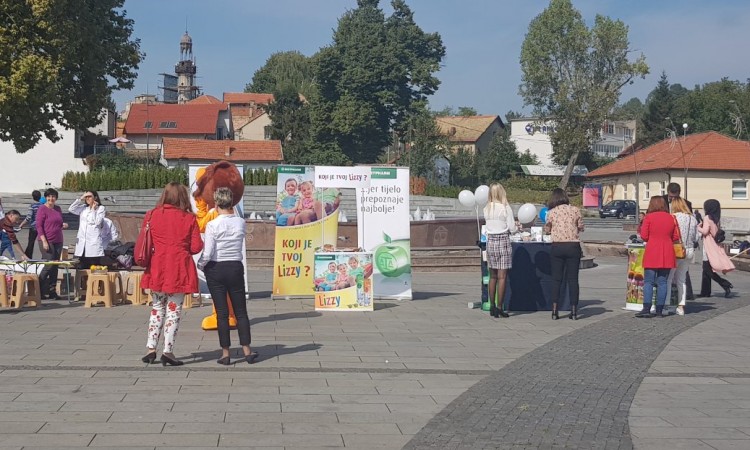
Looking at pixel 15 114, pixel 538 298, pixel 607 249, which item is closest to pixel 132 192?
pixel 15 114

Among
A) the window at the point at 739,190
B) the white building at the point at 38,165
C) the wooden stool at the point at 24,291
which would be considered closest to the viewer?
the wooden stool at the point at 24,291

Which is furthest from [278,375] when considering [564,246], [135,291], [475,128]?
[475,128]

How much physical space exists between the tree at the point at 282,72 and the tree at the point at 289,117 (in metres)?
26.7

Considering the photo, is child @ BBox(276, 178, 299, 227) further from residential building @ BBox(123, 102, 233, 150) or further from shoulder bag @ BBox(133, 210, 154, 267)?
residential building @ BBox(123, 102, 233, 150)

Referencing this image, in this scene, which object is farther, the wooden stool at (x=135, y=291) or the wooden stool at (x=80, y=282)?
the wooden stool at (x=80, y=282)

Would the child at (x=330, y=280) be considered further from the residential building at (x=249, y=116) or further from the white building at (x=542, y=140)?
the white building at (x=542, y=140)

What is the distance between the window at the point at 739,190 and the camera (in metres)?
62.0

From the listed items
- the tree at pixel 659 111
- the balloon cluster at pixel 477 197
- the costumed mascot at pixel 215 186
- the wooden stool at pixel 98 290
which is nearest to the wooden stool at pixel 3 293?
the wooden stool at pixel 98 290

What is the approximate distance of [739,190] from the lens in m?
62.2

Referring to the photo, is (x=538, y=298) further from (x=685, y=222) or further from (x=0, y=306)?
(x=0, y=306)

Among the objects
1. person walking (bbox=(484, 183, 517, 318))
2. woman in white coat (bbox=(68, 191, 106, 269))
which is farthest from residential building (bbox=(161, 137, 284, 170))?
person walking (bbox=(484, 183, 517, 318))

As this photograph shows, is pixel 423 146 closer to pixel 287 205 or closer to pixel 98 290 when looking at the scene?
pixel 287 205

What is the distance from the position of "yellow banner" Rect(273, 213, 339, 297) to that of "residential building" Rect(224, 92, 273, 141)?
73.7 metres

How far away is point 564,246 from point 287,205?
175 inches
